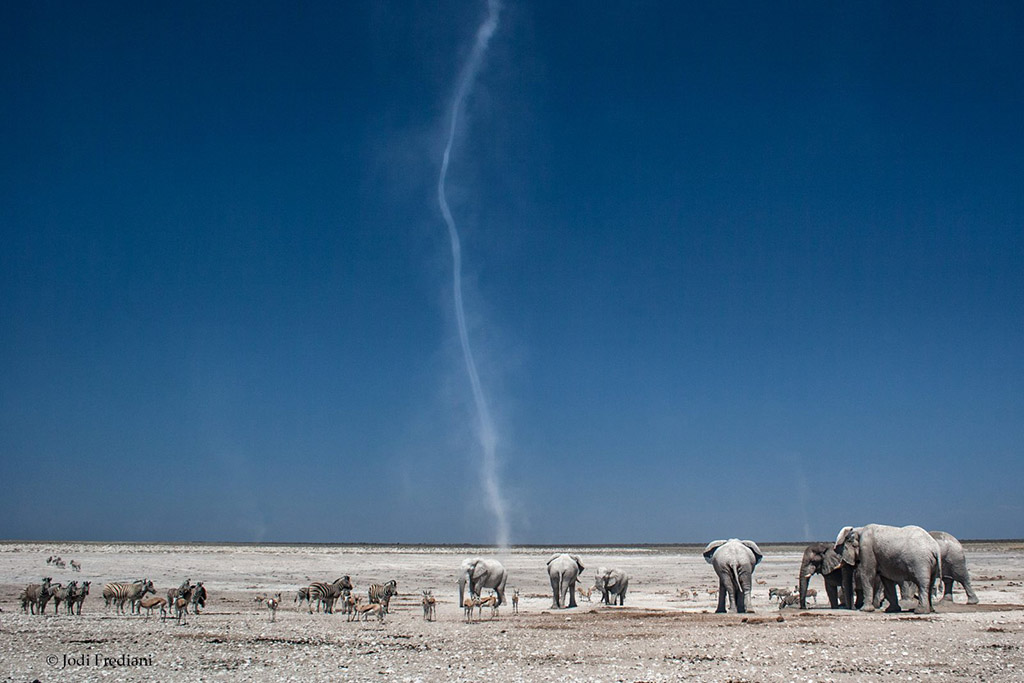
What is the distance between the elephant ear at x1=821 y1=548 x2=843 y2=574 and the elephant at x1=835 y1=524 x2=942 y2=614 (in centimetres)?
18

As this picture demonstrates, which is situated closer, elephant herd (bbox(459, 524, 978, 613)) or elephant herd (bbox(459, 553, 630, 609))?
elephant herd (bbox(459, 524, 978, 613))

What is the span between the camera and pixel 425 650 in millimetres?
16750

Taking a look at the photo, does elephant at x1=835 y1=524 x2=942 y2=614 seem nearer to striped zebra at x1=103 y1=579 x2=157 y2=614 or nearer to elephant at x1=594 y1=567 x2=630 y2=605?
elephant at x1=594 y1=567 x2=630 y2=605

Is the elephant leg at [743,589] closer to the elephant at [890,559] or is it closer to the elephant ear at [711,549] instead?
the elephant ear at [711,549]

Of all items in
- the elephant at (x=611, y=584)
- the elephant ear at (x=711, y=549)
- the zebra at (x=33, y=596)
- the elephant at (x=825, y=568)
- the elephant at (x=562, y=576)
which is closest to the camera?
the zebra at (x=33, y=596)

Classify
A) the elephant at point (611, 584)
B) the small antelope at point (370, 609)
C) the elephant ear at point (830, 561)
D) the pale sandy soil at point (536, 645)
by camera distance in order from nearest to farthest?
the pale sandy soil at point (536, 645) → the small antelope at point (370, 609) → the elephant ear at point (830, 561) → the elephant at point (611, 584)

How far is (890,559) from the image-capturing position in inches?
961

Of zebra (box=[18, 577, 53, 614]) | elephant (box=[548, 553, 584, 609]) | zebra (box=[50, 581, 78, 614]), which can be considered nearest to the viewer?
zebra (box=[18, 577, 53, 614])

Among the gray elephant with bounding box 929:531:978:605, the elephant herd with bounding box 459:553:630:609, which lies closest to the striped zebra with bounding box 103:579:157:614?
the elephant herd with bounding box 459:553:630:609

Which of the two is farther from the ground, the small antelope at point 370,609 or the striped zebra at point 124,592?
the striped zebra at point 124,592

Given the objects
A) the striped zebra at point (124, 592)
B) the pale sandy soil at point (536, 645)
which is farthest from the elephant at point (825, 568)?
the striped zebra at point (124, 592)

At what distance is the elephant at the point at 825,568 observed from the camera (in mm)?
25859

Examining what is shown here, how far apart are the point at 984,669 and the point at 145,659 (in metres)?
15.9

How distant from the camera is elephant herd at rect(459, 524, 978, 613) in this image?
2388 cm
